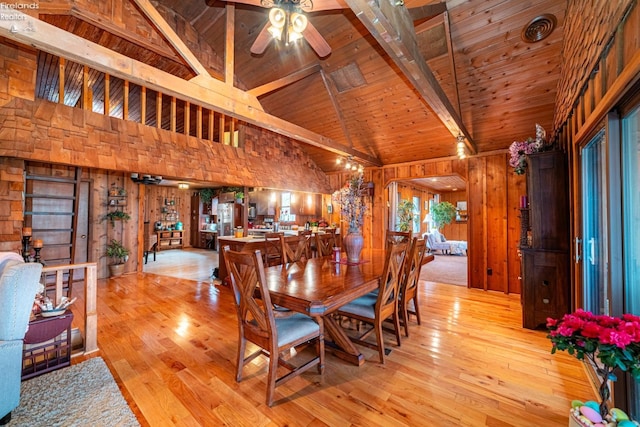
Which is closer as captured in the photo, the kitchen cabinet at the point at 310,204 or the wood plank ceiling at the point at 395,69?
the wood plank ceiling at the point at 395,69

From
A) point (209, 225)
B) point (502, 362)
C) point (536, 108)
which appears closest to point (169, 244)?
point (209, 225)

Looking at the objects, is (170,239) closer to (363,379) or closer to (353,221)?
(353,221)

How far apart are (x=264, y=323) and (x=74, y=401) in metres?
1.43

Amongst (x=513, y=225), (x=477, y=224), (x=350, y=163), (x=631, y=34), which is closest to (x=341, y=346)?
(x=631, y=34)

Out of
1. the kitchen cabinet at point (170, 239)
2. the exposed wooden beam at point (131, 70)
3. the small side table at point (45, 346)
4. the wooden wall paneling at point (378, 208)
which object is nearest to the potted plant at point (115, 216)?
the small side table at point (45, 346)

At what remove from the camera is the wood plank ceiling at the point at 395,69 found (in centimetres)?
312

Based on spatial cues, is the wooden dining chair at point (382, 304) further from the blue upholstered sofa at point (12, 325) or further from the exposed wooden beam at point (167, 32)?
the exposed wooden beam at point (167, 32)

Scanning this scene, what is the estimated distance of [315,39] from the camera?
2.79 meters

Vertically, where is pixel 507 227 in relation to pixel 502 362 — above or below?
above

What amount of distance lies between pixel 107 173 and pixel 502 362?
724 centimetres

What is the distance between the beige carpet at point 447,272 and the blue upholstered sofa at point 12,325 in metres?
5.63

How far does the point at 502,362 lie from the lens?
92.0 inches

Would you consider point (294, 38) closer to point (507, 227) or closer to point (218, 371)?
point (218, 371)

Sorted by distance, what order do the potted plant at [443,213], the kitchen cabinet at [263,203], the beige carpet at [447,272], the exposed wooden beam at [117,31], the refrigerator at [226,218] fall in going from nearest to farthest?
1. the exposed wooden beam at [117,31]
2. the beige carpet at [447,272]
3. the kitchen cabinet at [263,203]
4. the refrigerator at [226,218]
5. the potted plant at [443,213]
